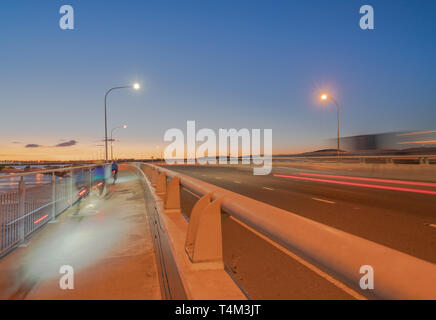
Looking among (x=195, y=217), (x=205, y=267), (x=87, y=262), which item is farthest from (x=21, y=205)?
(x=205, y=267)

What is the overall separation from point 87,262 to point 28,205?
319 centimetres

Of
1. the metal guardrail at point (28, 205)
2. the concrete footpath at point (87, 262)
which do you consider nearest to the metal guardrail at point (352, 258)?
the concrete footpath at point (87, 262)

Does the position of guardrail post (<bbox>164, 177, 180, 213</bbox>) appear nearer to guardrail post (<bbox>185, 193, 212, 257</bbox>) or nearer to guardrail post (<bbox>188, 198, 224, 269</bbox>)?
guardrail post (<bbox>185, 193, 212, 257</bbox>)

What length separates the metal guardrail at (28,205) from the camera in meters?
5.59

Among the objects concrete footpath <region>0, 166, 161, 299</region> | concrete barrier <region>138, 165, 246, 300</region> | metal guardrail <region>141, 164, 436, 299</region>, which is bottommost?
concrete footpath <region>0, 166, 161, 299</region>

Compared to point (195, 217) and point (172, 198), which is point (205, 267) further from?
point (172, 198)

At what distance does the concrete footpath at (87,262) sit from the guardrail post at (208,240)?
2.37 ft

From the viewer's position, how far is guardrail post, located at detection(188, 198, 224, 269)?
10.9ft

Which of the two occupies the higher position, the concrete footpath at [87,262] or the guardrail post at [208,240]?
the guardrail post at [208,240]

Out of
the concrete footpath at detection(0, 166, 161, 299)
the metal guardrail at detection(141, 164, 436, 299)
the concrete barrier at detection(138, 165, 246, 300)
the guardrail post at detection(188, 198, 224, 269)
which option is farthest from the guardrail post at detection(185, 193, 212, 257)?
the metal guardrail at detection(141, 164, 436, 299)

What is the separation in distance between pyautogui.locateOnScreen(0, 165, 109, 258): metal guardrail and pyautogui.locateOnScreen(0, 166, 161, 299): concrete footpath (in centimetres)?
26

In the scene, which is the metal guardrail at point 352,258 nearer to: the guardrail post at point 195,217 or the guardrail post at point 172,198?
the guardrail post at point 195,217
